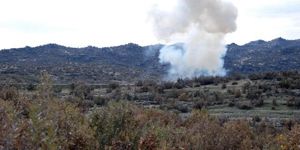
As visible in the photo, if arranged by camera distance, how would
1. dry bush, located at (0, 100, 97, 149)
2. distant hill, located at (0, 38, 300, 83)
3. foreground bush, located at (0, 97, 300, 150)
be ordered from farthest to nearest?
distant hill, located at (0, 38, 300, 83) < foreground bush, located at (0, 97, 300, 150) < dry bush, located at (0, 100, 97, 149)

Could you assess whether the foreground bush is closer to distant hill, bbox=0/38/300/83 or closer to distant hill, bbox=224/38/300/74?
distant hill, bbox=0/38/300/83

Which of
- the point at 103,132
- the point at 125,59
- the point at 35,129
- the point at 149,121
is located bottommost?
the point at 149,121

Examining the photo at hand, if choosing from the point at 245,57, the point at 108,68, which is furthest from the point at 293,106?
the point at 245,57

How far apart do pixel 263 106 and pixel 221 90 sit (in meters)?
8.13

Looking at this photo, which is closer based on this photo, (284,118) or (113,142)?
(113,142)

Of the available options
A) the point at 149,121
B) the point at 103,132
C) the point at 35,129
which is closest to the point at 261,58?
the point at 149,121

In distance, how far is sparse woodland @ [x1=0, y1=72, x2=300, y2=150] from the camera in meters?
8.92

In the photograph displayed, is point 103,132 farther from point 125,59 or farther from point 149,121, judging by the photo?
point 125,59

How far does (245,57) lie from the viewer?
13562 cm

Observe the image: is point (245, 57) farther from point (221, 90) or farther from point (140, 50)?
point (221, 90)

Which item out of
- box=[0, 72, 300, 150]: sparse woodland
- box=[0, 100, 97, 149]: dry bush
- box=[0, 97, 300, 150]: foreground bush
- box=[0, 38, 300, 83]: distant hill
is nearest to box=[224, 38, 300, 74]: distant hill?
box=[0, 38, 300, 83]: distant hill

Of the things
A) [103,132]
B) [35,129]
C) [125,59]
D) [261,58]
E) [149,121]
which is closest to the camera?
[35,129]

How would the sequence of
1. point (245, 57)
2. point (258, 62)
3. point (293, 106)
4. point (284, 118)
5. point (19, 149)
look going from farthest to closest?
1. point (245, 57)
2. point (258, 62)
3. point (293, 106)
4. point (284, 118)
5. point (19, 149)

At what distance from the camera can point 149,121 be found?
58.1ft
